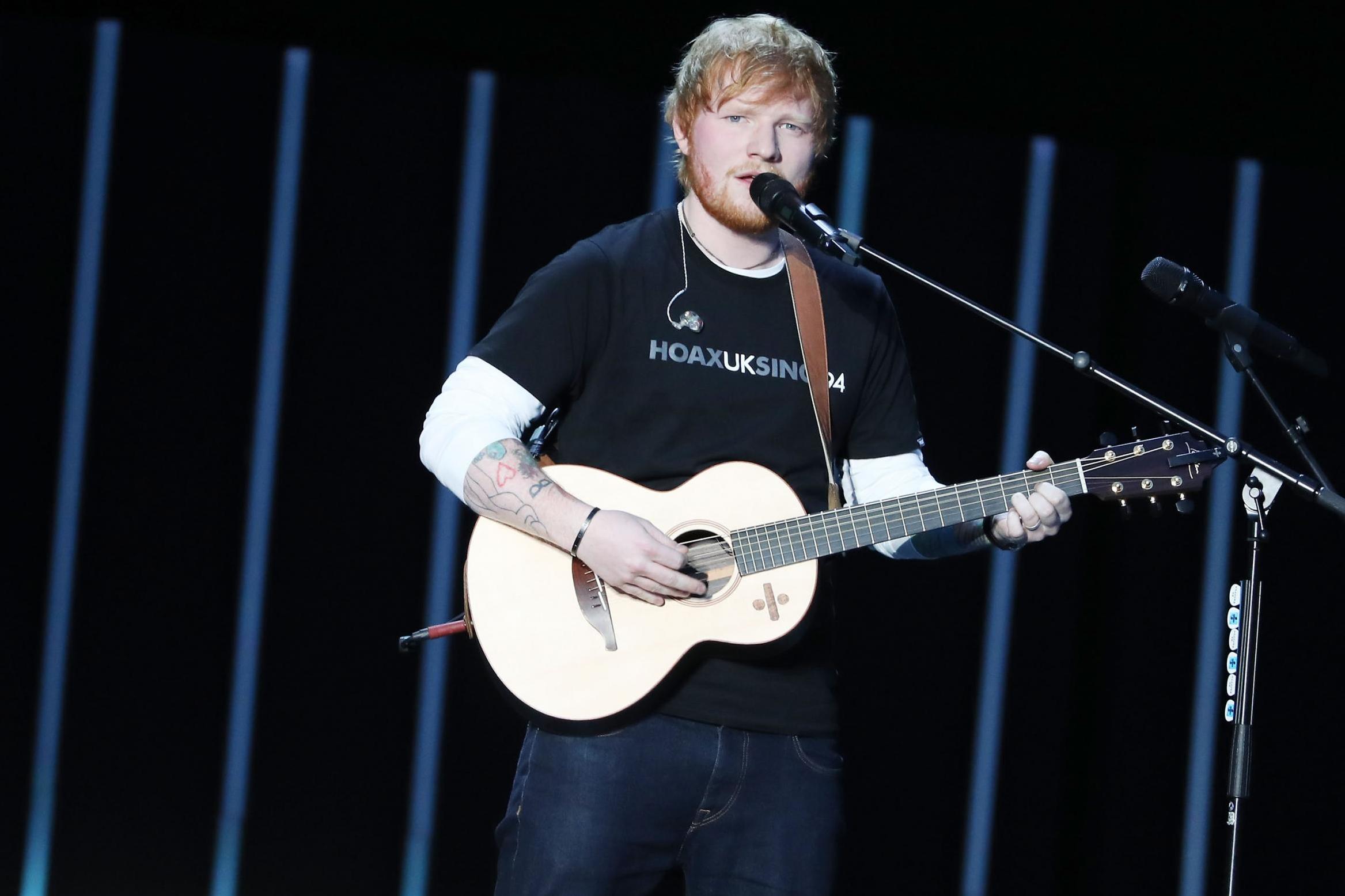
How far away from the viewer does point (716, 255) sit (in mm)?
2207

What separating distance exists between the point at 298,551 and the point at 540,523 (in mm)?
1909

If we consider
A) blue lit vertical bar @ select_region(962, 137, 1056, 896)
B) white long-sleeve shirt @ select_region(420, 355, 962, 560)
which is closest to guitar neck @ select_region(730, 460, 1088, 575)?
white long-sleeve shirt @ select_region(420, 355, 962, 560)

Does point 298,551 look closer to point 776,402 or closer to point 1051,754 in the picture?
point 776,402

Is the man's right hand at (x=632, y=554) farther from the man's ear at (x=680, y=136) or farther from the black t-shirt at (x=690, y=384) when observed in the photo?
the man's ear at (x=680, y=136)

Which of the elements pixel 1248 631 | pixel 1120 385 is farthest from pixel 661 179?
pixel 1248 631

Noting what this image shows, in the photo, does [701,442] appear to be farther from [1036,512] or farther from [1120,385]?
[1120,385]

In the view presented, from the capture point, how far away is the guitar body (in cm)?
194

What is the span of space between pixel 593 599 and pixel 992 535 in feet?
2.29

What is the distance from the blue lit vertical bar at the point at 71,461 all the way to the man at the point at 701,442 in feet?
6.60

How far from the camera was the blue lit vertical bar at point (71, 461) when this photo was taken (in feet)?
11.6

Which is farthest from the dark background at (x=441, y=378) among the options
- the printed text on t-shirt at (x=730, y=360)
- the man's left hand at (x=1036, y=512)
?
the man's left hand at (x=1036, y=512)

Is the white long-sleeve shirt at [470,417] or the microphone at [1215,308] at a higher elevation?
the microphone at [1215,308]

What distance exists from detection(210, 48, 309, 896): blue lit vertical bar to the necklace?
1804mm

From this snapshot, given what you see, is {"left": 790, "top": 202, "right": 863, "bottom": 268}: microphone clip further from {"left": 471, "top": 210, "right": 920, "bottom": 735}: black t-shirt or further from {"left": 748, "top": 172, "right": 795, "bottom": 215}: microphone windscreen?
{"left": 471, "top": 210, "right": 920, "bottom": 735}: black t-shirt
